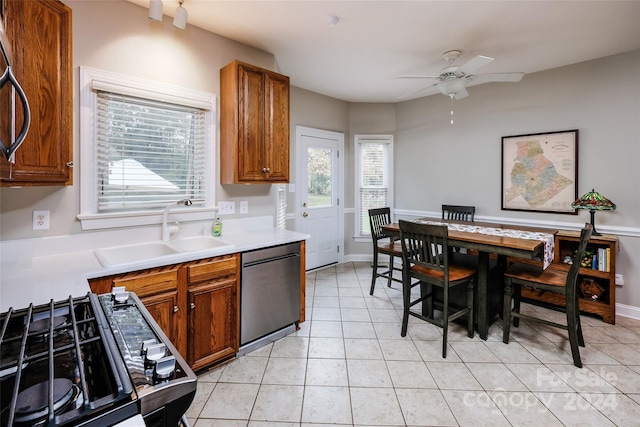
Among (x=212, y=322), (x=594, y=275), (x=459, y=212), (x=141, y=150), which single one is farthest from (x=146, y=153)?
(x=594, y=275)

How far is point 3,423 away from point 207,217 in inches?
89.0

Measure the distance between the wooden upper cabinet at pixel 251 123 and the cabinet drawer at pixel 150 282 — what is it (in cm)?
100

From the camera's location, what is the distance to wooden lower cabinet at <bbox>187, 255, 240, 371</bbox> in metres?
2.10

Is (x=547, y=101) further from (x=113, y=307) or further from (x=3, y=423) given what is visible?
(x=3, y=423)

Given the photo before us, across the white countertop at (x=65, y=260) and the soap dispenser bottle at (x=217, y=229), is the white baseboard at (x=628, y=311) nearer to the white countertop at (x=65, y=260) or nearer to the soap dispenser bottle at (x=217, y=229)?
the white countertop at (x=65, y=260)

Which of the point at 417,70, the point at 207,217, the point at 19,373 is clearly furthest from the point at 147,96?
the point at 417,70

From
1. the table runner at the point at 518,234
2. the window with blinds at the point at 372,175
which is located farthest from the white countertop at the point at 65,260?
the window with blinds at the point at 372,175

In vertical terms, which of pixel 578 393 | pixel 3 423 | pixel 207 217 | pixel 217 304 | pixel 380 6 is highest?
pixel 380 6

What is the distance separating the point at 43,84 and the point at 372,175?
170 inches

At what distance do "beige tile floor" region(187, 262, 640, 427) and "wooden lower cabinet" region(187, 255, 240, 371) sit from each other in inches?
6.4

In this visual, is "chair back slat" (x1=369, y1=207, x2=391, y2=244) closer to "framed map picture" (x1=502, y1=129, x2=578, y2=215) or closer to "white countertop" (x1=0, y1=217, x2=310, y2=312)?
"white countertop" (x1=0, y1=217, x2=310, y2=312)

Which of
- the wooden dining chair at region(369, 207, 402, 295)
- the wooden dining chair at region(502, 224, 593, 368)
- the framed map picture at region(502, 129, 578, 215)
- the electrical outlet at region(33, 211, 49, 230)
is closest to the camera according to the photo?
the electrical outlet at region(33, 211, 49, 230)

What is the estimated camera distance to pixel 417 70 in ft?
12.2

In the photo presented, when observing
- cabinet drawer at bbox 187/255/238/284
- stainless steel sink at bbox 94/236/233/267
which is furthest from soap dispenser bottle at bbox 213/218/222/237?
cabinet drawer at bbox 187/255/238/284
